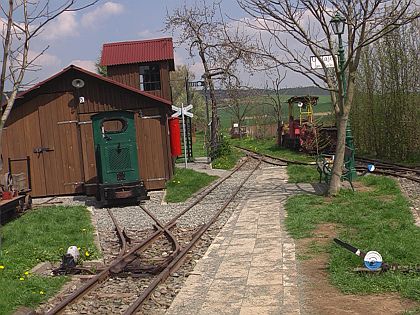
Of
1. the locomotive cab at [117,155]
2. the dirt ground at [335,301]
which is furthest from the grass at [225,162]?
the dirt ground at [335,301]

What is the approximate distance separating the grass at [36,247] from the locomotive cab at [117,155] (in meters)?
1.52

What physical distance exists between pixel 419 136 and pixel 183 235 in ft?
50.6

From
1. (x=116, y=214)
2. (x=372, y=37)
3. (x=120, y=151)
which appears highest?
(x=372, y=37)

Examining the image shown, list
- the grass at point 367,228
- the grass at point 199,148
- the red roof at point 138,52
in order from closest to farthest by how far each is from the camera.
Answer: the grass at point 367,228 < the red roof at point 138,52 < the grass at point 199,148

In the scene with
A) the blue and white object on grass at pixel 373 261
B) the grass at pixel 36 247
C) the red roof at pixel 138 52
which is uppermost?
the red roof at pixel 138 52

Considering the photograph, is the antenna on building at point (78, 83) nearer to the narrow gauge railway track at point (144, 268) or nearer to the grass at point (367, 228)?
the narrow gauge railway track at point (144, 268)

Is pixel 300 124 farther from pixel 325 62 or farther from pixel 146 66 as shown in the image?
pixel 325 62

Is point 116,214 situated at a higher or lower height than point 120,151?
lower

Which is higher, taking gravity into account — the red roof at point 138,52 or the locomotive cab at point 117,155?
the red roof at point 138,52

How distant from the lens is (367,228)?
10.0 m

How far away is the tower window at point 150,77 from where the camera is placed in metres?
26.2

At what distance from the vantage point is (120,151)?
693 inches

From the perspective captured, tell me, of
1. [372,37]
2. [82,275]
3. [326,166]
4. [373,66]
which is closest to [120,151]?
[326,166]

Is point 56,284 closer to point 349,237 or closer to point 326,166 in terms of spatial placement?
point 349,237
